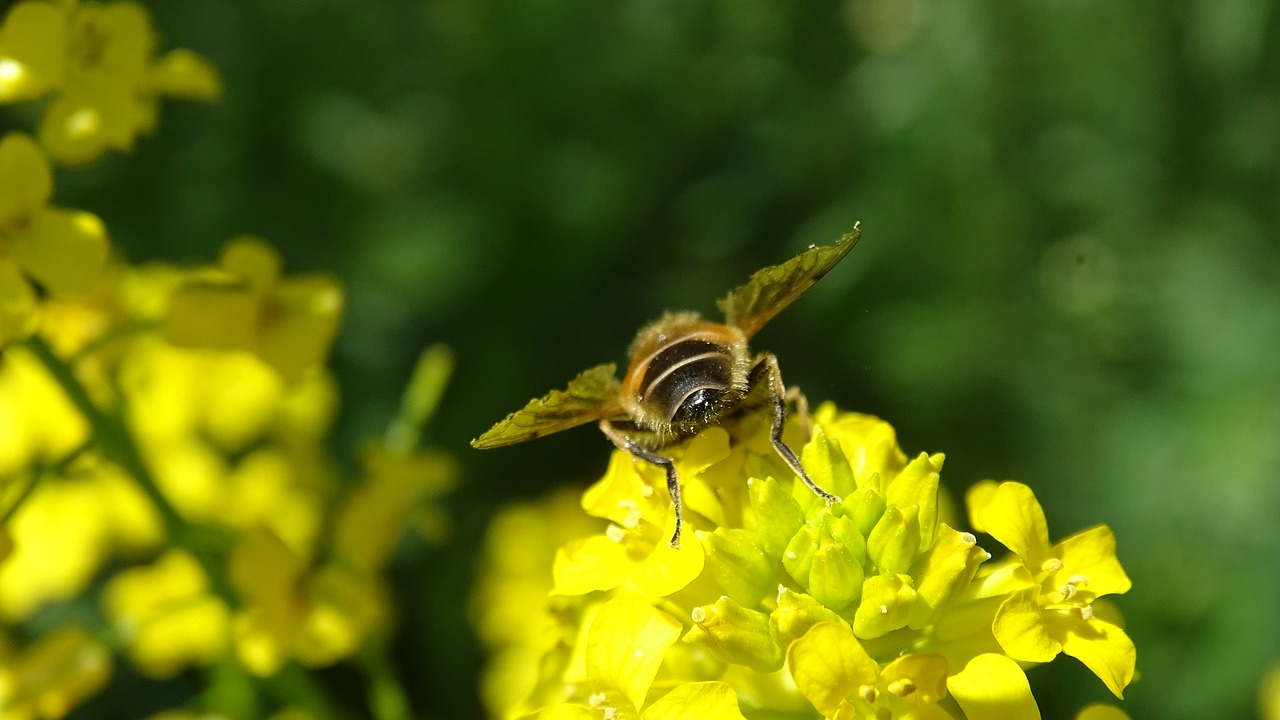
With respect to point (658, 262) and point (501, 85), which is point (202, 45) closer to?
point (501, 85)

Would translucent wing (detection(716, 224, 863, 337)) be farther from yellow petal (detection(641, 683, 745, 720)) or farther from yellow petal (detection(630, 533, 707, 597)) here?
yellow petal (detection(641, 683, 745, 720))

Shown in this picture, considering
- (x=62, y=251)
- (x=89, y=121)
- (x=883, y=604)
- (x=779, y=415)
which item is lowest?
(x=883, y=604)

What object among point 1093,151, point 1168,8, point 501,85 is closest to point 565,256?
point 501,85

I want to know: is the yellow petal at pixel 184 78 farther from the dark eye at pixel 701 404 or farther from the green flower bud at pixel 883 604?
the green flower bud at pixel 883 604

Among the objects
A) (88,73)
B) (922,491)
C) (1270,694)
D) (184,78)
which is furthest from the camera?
(1270,694)

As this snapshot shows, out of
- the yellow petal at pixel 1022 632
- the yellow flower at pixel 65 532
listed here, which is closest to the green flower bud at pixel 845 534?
the yellow petal at pixel 1022 632

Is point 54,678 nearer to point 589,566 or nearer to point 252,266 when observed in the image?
point 252,266

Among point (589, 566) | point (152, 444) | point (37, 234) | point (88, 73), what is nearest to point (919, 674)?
point (589, 566)
